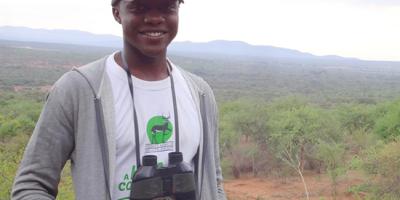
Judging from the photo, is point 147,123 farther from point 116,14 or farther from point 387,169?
point 387,169

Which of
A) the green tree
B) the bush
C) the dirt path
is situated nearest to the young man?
the bush

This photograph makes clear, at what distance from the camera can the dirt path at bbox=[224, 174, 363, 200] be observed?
1997 centimetres

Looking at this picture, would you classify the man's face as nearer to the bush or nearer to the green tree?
the bush

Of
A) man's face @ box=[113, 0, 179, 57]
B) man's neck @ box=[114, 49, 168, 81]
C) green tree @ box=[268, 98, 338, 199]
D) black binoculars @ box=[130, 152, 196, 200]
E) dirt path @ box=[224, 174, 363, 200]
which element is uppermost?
man's face @ box=[113, 0, 179, 57]

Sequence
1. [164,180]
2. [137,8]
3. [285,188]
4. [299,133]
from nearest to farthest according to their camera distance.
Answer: [164,180], [137,8], [299,133], [285,188]

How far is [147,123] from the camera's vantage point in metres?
1.55

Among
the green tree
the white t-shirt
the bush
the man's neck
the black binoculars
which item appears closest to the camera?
the black binoculars

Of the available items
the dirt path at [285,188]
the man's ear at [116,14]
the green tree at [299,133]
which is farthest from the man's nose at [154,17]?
the green tree at [299,133]

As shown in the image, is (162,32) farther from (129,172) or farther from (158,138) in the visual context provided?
(129,172)

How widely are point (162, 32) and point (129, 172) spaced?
1.41 ft

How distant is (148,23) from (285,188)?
2063 centimetres

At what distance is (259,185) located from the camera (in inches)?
860

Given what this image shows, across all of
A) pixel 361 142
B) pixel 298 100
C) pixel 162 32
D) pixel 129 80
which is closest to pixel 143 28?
pixel 162 32

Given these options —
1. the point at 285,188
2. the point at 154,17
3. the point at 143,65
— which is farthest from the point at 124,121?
the point at 285,188
